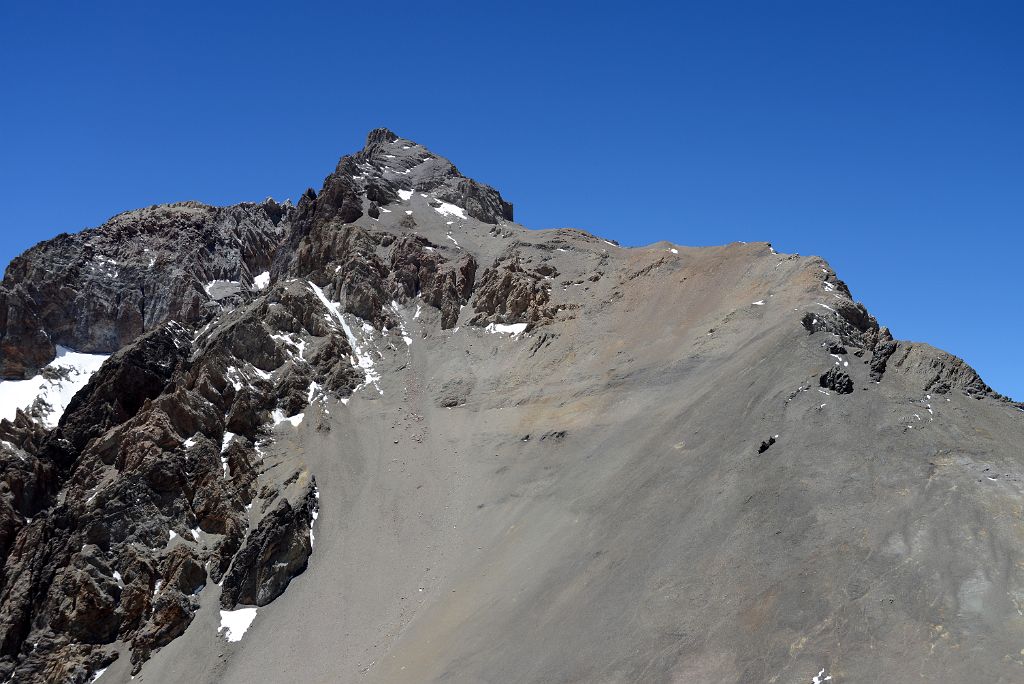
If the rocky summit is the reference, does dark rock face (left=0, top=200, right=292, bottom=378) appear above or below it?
above

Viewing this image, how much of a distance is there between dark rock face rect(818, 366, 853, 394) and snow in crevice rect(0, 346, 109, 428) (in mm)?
65175

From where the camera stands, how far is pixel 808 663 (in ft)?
104

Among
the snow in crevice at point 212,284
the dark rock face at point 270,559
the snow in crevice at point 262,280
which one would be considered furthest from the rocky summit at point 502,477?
the snow in crevice at point 262,280

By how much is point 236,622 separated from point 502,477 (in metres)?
18.8

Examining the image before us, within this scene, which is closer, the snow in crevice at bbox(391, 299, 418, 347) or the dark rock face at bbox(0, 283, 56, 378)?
the snow in crevice at bbox(391, 299, 418, 347)

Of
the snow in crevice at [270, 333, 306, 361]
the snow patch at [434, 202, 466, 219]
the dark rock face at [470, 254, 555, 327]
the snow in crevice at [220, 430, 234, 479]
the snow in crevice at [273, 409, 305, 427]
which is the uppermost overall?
the snow patch at [434, 202, 466, 219]

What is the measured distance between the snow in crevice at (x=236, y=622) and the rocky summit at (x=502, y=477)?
0.24 metres

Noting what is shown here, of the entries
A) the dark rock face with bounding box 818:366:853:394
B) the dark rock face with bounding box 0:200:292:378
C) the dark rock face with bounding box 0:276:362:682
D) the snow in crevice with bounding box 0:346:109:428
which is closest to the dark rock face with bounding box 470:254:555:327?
the dark rock face with bounding box 0:276:362:682

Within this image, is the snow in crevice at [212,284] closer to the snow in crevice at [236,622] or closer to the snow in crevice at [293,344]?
the snow in crevice at [293,344]

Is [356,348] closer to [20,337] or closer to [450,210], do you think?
[450,210]

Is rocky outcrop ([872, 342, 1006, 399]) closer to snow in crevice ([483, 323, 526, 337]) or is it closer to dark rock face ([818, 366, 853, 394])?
dark rock face ([818, 366, 853, 394])

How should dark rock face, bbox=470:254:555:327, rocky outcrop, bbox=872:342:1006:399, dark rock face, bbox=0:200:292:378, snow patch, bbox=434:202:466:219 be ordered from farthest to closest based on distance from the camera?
snow patch, bbox=434:202:466:219 < dark rock face, bbox=0:200:292:378 < dark rock face, bbox=470:254:555:327 < rocky outcrop, bbox=872:342:1006:399

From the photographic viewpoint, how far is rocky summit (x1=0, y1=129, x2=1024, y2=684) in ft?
117

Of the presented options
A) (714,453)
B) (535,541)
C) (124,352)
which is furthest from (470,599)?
(124,352)
